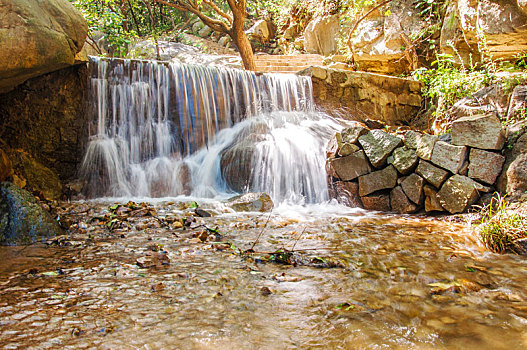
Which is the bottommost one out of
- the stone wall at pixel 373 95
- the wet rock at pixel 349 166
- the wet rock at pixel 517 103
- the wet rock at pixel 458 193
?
the wet rock at pixel 458 193

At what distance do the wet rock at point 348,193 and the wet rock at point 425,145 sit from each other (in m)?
1.20

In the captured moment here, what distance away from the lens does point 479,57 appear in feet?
26.0

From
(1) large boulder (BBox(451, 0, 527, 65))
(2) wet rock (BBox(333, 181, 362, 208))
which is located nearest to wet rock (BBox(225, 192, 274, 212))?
(2) wet rock (BBox(333, 181, 362, 208))

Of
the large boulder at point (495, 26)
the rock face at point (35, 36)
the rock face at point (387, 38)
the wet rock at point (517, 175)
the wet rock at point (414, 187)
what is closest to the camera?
the rock face at point (35, 36)

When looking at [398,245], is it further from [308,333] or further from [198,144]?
[198,144]

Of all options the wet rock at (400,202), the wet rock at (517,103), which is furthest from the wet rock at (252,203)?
the wet rock at (517,103)

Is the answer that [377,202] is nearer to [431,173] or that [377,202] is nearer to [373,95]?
[431,173]

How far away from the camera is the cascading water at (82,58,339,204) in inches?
262

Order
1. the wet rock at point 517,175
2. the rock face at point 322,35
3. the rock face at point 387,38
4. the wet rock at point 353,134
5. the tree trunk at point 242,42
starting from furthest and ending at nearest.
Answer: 1. the rock face at point 322,35
2. the tree trunk at point 242,42
3. the rock face at point 387,38
4. the wet rock at point 353,134
5. the wet rock at point 517,175

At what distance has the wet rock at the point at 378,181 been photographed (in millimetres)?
5324

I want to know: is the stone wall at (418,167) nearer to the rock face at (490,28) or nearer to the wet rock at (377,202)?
the wet rock at (377,202)

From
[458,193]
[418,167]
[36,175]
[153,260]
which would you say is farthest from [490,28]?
[36,175]

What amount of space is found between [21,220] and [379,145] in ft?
17.2

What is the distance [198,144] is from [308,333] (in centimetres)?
658
